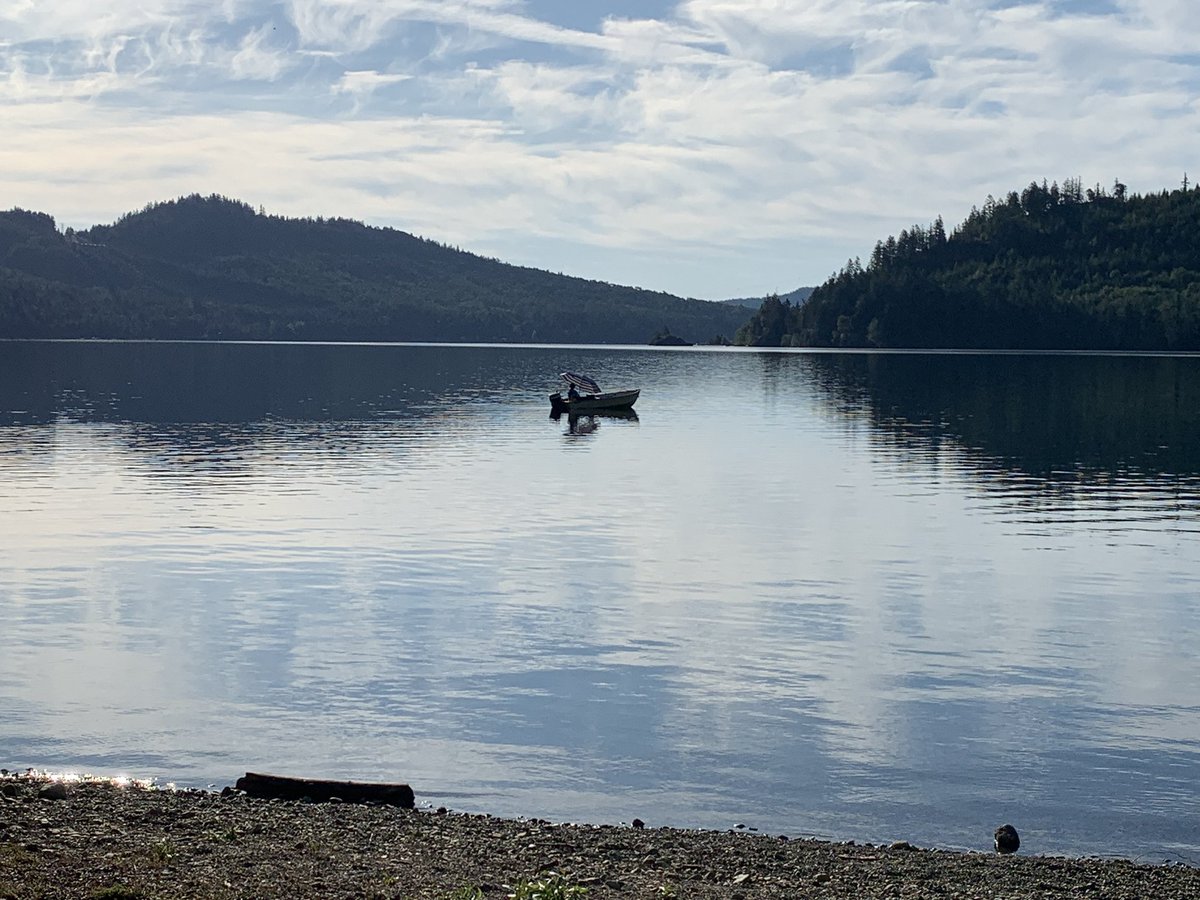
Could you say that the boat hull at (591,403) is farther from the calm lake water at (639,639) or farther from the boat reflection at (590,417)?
the calm lake water at (639,639)

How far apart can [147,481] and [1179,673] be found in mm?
51236

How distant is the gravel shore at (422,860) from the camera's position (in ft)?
57.1

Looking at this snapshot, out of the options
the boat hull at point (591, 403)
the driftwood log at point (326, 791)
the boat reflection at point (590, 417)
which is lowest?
the driftwood log at point (326, 791)

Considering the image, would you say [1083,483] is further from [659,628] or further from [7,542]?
[7,542]

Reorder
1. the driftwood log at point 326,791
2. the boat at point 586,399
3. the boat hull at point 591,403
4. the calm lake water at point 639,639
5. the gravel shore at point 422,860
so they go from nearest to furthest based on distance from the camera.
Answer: the gravel shore at point 422,860, the driftwood log at point 326,791, the calm lake water at point 639,639, the boat hull at point 591,403, the boat at point 586,399

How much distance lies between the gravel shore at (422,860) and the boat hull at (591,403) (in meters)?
112

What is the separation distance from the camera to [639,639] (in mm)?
35500

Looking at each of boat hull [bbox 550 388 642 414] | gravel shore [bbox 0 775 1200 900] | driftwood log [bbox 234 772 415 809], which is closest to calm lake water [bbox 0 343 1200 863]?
driftwood log [bbox 234 772 415 809]

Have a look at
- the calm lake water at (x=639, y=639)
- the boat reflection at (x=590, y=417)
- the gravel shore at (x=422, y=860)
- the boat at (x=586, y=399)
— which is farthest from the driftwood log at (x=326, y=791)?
the boat at (x=586, y=399)

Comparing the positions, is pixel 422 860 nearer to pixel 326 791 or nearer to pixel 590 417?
pixel 326 791

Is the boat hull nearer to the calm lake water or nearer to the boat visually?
the boat

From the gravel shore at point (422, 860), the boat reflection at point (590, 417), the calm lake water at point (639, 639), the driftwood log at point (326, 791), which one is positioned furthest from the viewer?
the boat reflection at point (590, 417)

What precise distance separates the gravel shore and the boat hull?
11176 cm

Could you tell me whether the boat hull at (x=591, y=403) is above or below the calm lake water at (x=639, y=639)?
above
